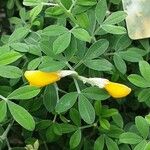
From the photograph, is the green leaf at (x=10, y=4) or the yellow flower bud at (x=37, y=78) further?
the green leaf at (x=10, y=4)

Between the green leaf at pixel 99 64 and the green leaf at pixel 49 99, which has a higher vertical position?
the green leaf at pixel 99 64

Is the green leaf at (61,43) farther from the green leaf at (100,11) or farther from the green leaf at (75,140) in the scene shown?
the green leaf at (75,140)

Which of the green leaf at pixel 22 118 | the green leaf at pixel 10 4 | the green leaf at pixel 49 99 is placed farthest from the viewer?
the green leaf at pixel 10 4

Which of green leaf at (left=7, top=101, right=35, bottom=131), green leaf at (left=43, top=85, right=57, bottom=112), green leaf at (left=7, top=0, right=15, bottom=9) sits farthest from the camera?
green leaf at (left=7, top=0, right=15, bottom=9)

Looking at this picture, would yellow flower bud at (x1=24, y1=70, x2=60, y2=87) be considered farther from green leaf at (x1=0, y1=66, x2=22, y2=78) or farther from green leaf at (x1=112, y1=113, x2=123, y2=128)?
green leaf at (x1=112, y1=113, x2=123, y2=128)

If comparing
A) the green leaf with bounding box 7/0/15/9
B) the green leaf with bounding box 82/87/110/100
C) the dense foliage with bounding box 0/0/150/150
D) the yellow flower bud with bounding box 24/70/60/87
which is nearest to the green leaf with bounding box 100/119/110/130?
the dense foliage with bounding box 0/0/150/150

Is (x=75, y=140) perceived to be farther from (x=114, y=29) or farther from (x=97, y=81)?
(x=114, y=29)

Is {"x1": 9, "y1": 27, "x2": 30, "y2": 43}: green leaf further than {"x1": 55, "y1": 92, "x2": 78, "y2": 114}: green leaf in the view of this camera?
Yes

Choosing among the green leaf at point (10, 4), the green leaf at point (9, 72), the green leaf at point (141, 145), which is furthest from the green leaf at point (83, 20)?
the green leaf at point (10, 4)
